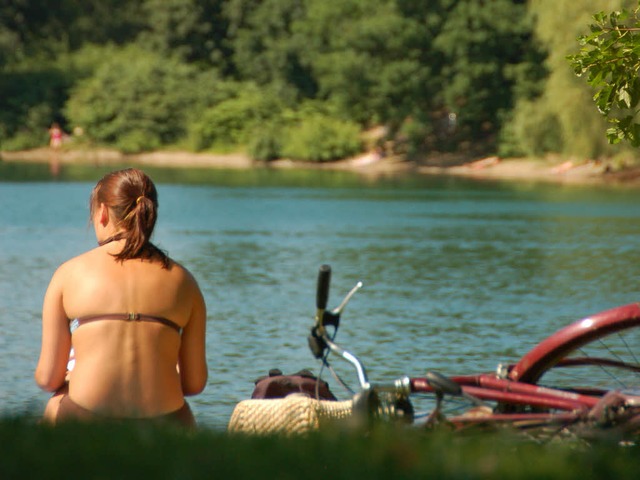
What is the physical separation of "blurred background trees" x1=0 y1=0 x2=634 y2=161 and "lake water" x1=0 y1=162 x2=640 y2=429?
1216 cm

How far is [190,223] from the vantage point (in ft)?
90.1

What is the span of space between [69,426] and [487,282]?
1338 centimetres

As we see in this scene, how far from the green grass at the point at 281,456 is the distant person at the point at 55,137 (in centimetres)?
6744

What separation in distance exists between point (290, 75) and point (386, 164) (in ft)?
44.1

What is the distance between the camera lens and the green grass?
3.36 metres

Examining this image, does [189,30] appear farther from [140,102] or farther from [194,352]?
[194,352]

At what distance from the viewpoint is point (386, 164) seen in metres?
60.4

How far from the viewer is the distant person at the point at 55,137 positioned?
70.2 meters

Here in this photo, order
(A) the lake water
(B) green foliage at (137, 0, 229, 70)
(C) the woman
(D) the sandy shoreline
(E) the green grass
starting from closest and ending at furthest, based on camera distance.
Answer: (E) the green grass < (C) the woman < (A) the lake water < (D) the sandy shoreline < (B) green foliage at (137, 0, 229, 70)

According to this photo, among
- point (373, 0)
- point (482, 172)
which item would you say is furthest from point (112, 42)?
point (482, 172)

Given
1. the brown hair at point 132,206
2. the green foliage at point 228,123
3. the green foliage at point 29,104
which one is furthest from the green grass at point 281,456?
the green foliage at point 29,104

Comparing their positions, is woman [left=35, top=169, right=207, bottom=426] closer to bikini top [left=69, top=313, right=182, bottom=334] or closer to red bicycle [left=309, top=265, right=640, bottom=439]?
bikini top [left=69, top=313, right=182, bottom=334]

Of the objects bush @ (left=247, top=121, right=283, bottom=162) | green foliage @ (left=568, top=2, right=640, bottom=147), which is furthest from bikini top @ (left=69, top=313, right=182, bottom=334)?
bush @ (left=247, top=121, right=283, bottom=162)

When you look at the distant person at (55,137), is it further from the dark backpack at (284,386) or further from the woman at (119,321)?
the woman at (119,321)
